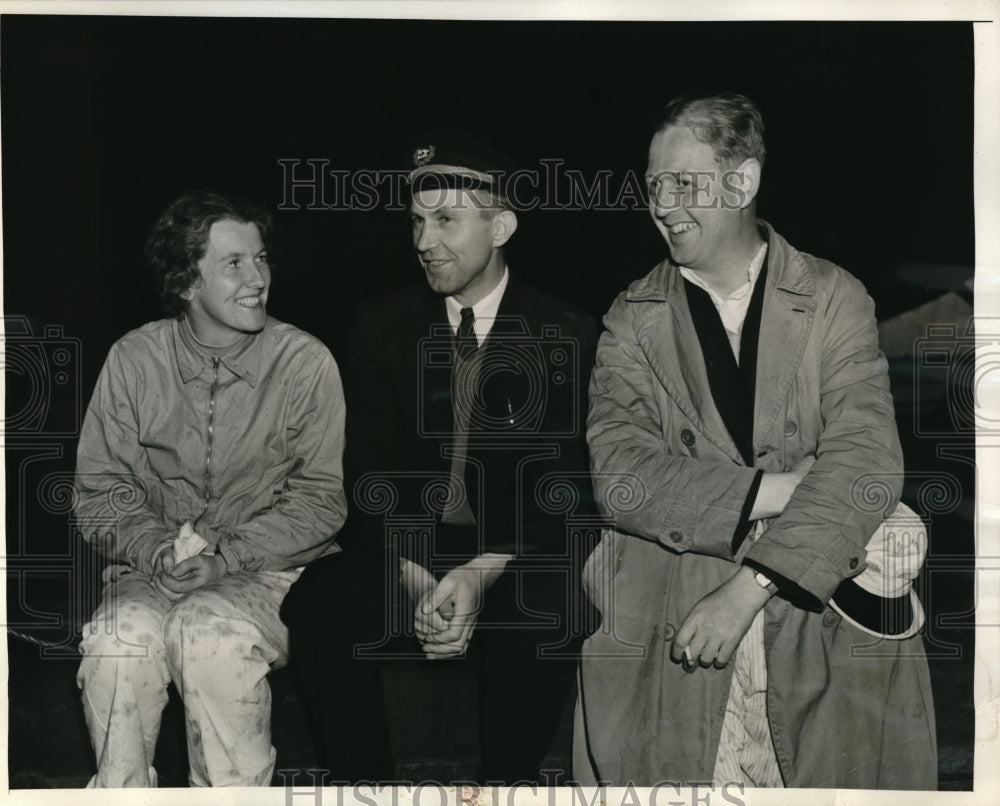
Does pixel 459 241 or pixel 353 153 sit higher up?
pixel 353 153

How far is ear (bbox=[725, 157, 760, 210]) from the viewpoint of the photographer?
437 centimetres

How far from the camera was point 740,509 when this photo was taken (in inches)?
166

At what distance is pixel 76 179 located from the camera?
4.44 meters

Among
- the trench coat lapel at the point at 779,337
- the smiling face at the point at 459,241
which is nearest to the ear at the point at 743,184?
the trench coat lapel at the point at 779,337

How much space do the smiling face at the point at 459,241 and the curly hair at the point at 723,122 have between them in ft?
2.21

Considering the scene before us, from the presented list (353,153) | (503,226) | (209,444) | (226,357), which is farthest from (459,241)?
(209,444)

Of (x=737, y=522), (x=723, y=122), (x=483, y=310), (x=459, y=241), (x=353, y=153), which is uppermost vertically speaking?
(x=723, y=122)

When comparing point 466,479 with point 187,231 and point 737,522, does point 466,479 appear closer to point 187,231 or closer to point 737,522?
point 737,522

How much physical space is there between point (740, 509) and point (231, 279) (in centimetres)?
190

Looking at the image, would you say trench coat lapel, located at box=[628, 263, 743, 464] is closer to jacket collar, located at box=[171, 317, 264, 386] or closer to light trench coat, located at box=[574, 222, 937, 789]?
light trench coat, located at box=[574, 222, 937, 789]

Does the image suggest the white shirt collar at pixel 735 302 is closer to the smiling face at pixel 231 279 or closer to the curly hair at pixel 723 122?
the curly hair at pixel 723 122

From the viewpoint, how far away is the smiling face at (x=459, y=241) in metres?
4.39

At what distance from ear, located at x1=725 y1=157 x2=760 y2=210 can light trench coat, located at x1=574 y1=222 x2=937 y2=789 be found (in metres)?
0.12

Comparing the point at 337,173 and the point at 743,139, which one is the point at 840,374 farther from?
the point at 337,173
